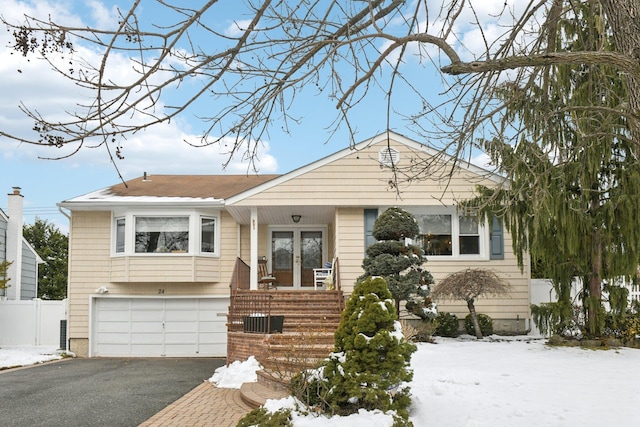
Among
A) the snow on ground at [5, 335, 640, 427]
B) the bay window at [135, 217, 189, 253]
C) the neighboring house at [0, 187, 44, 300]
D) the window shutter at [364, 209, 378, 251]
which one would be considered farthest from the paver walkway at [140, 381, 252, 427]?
the neighboring house at [0, 187, 44, 300]

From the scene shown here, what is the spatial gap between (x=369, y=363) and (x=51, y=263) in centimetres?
3244

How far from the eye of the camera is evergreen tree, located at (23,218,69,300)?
116ft

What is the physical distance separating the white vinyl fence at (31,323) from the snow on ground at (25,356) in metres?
0.57

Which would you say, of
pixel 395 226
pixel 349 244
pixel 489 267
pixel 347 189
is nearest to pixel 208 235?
pixel 349 244

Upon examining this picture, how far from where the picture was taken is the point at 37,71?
411 cm

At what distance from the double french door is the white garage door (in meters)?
2.02

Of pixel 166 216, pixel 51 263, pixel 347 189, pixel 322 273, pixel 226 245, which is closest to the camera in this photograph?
pixel 347 189

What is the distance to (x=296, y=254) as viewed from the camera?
20000mm

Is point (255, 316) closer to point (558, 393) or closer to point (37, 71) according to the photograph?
point (558, 393)

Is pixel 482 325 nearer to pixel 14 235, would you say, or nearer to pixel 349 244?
pixel 349 244

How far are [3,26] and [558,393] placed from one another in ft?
25.1

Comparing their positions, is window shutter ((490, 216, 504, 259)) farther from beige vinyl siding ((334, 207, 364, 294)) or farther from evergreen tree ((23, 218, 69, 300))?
evergreen tree ((23, 218, 69, 300))

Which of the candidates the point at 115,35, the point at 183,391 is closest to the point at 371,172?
the point at 183,391

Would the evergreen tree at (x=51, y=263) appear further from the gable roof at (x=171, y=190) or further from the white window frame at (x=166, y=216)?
the white window frame at (x=166, y=216)
